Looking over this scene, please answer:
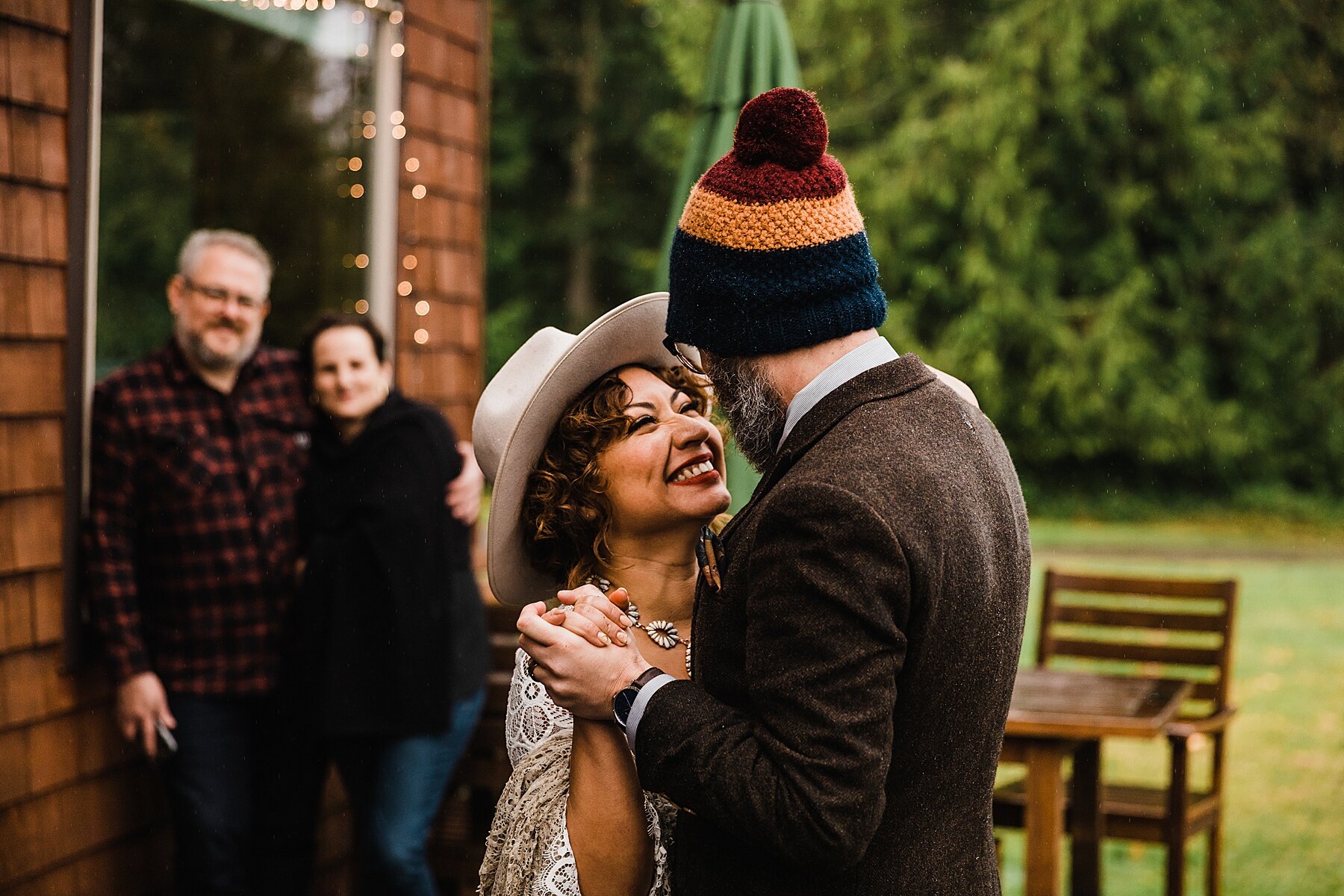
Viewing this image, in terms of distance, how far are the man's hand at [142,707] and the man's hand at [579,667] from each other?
215 centimetres

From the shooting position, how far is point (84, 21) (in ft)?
11.4

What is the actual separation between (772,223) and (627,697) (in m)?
0.59

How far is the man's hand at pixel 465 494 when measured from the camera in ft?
13.0

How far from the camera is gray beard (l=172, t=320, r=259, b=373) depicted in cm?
367

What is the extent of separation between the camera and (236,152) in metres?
5.38

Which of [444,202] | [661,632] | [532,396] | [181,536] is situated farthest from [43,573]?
[444,202]

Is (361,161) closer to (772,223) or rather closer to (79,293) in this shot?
(79,293)

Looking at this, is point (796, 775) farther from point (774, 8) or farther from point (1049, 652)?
point (1049, 652)

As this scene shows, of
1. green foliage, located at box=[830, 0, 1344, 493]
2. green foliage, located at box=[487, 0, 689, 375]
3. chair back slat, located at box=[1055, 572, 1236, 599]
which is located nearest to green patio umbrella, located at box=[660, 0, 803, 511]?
chair back slat, located at box=[1055, 572, 1236, 599]

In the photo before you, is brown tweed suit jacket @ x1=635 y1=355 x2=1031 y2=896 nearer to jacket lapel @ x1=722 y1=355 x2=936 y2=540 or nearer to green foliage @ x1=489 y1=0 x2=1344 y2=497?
jacket lapel @ x1=722 y1=355 x2=936 y2=540

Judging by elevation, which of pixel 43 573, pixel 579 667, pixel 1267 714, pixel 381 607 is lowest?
pixel 1267 714

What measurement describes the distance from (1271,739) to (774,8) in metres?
6.12

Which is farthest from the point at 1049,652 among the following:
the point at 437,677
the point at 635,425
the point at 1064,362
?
the point at 1064,362

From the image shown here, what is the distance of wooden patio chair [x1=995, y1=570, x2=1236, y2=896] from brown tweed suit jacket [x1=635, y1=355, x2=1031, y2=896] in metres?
3.01
